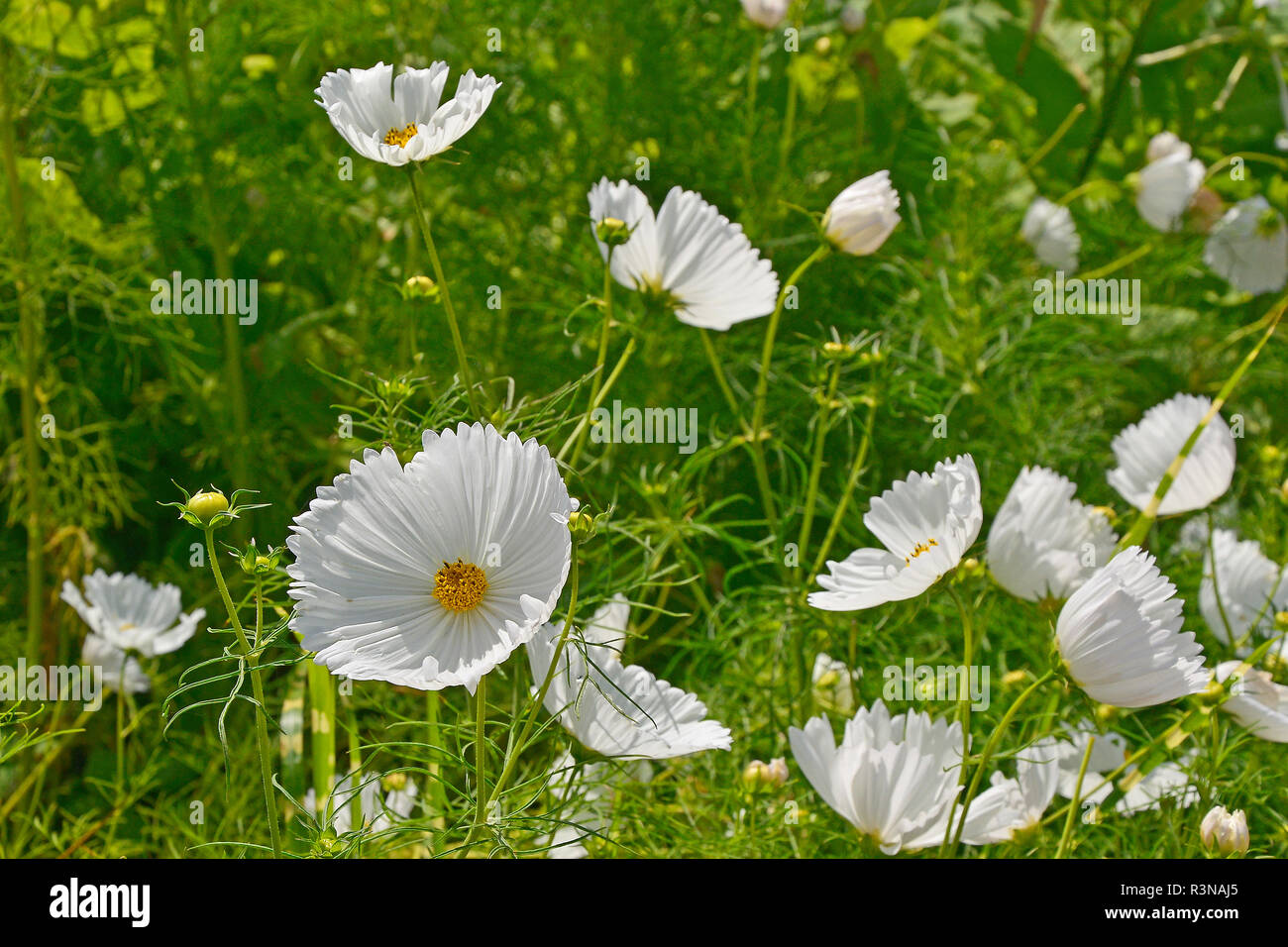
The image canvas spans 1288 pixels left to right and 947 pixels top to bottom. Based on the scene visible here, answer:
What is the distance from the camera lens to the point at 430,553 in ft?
1.49

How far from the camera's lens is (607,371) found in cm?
93

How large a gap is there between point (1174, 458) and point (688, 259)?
0.34m

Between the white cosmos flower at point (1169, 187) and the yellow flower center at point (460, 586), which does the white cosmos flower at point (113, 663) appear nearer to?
the yellow flower center at point (460, 586)

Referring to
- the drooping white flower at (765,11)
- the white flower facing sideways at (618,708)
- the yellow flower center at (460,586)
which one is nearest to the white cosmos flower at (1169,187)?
the drooping white flower at (765,11)

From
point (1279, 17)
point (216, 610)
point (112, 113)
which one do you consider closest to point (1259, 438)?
point (1279, 17)

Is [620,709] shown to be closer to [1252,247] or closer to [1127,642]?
[1127,642]

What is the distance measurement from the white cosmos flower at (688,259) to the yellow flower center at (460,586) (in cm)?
22

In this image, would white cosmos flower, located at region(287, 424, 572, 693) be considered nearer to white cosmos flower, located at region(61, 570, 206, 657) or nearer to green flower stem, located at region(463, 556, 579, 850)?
green flower stem, located at region(463, 556, 579, 850)

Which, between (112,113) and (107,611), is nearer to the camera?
(107,611)

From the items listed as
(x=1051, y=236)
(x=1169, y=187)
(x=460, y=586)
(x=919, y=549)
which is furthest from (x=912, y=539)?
(x=1169, y=187)

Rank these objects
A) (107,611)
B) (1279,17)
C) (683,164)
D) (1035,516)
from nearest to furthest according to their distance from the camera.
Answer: (1035,516) < (107,611) < (683,164) < (1279,17)
